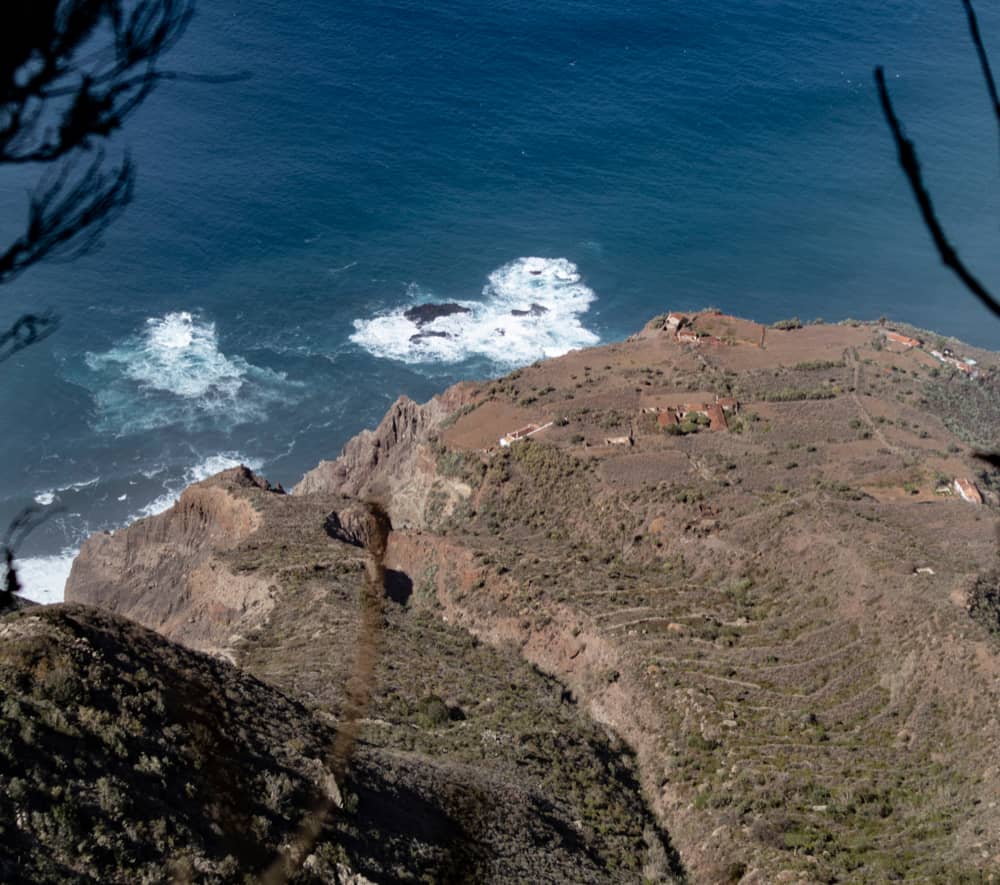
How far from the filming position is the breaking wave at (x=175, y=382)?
7125 cm

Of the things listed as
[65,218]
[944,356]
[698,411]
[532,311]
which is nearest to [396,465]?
[698,411]

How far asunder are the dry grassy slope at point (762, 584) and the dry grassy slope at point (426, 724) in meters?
1.52

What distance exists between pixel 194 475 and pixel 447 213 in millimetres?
38778

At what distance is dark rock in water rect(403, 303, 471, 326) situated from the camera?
82.4m

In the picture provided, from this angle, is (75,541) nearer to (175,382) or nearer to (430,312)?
(175,382)

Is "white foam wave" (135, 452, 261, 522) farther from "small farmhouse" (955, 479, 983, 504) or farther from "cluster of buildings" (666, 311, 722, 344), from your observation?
"small farmhouse" (955, 479, 983, 504)

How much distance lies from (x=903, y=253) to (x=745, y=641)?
71.5 m

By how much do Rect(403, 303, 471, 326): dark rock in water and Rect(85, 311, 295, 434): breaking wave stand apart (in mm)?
12289

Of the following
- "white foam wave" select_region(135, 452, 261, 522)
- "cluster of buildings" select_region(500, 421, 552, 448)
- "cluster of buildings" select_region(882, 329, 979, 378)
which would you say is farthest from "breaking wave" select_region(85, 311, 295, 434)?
"cluster of buildings" select_region(882, 329, 979, 378)

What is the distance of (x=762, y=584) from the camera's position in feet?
113

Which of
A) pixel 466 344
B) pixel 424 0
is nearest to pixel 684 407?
pixel 466 344

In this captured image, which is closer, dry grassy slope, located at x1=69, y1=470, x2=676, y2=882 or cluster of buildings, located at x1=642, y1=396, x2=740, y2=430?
dry grassy slope, located at x1=69, y1=470, x2=676, y2=882

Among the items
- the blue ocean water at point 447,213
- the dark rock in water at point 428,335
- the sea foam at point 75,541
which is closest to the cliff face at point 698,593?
the sea foam at point 75,541

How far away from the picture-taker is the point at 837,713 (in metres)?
28.5
